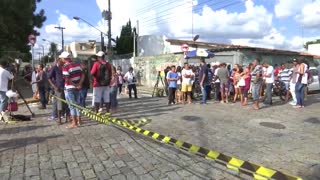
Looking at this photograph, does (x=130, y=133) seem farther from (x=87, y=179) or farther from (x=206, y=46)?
(x=206, y=46)

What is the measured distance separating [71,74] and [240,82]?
22.5 ft

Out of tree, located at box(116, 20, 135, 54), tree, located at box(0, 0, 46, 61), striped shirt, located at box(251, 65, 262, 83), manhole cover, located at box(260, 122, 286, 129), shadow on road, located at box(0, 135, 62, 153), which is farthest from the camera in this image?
tree, located at box(116, 20, 135, 54)

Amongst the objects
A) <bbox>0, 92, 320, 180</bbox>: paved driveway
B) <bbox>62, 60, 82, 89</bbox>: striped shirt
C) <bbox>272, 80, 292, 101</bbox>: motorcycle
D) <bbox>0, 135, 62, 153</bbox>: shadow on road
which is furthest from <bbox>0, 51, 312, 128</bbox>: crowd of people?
<bbox>0, 135, 62, 153</bbox>: shadow on road

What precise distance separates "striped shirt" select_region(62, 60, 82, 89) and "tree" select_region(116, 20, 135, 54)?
47770mm

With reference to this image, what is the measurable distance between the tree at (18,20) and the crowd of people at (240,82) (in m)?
13.1

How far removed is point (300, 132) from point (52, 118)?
21.7 feet

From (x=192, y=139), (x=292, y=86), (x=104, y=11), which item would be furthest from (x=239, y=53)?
(x=192, y=139)

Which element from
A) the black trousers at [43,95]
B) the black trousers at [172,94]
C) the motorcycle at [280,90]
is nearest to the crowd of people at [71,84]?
the black trousers at [43,95]

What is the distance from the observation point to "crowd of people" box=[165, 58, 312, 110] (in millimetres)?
13359

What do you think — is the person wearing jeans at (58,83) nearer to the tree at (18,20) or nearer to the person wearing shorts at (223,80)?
the person wearing shorts at (223,80)

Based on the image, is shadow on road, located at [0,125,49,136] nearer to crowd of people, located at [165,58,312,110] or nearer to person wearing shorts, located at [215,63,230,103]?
crowd of people, located at [165,58,312,110]

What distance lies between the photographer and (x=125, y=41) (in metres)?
58.6

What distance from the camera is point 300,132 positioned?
357 inches

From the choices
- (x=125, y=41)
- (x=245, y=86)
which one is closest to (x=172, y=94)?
(x=245, y=86)
